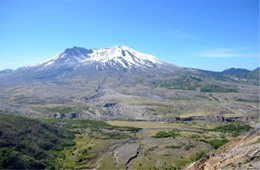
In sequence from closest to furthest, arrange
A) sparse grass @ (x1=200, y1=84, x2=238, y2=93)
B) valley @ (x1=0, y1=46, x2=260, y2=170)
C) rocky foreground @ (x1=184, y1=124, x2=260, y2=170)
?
rocky foreground @ (x1=184, y1=124, x2=260, y2=170), valley @ (x1=0, y1=46, x2=260, y2=170), sparse grass @ (x1=200, y1=84, x2=238, y2=93)

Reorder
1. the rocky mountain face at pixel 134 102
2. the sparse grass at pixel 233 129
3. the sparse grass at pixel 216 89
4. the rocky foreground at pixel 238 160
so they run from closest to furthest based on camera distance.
Answer: the rocky foreground at pixel 238 160 → the sparse grass at pixel 233 129 → the rocky mountain face at pixel 134 102 → the sparse grass at pixel 216 89

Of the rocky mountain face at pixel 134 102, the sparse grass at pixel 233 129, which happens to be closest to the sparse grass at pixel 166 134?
the sparse grass at pixel 233 129

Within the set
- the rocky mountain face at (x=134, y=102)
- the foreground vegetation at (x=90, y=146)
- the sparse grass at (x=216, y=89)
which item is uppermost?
the sparse grass at (x=216, y=89)

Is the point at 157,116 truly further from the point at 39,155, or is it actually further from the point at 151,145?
the point at 39,155

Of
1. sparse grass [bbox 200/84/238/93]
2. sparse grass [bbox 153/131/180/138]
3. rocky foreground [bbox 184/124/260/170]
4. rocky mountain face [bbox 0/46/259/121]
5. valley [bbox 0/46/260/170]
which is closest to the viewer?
rocky foreground [bbox 184/124/260/170]

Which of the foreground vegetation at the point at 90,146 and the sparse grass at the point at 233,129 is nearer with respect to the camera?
the foreground vegetation at the point at 90,146

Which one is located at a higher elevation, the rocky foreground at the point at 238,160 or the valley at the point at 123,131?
the rocky foreground at the point at 238,160

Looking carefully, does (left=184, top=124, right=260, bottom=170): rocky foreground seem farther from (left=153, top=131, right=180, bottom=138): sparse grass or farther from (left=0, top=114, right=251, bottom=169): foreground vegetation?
(left=153, top=131, right=180, bottom=138): sparse grass

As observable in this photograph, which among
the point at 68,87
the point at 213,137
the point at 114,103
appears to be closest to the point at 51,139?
the point at 213,137

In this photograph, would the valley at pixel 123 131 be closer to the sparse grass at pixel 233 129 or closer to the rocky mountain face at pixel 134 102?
the sparse grass at pixel 233 129

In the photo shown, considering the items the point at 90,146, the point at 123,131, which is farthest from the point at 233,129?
the point at 90,146

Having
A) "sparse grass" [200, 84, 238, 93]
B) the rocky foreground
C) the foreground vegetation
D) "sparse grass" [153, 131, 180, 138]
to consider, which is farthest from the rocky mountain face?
the rocky foreground

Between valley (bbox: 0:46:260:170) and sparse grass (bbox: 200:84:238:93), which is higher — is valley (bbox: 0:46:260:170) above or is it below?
below

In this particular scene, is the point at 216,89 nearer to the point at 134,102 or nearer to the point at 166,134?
the point at 134,102
